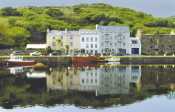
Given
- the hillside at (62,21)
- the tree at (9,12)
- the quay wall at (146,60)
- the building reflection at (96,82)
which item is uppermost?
the tree at (9,12)

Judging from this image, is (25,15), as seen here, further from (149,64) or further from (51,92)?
(51,92)

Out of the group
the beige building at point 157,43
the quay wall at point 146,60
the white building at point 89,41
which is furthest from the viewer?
the beige building at point 157,43

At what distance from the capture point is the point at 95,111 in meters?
43.0

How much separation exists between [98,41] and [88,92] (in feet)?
205

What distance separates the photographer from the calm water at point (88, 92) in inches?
1766

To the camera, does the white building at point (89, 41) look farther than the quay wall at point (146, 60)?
Yes

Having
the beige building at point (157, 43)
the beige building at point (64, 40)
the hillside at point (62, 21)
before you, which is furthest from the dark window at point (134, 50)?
the hillside at point (62, 21)

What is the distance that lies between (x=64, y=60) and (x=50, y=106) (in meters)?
57.0

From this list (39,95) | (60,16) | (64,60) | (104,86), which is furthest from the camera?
(60,16)

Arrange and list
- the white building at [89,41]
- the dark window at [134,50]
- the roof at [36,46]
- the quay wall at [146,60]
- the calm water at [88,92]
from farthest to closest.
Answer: the dark window at [134,50] → the white building at [89,41] → the roof at [36,46] → the quay wall at [146,60] → the calm water at [88,92]

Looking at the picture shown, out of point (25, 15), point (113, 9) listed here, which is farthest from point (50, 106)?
point (113, 9)

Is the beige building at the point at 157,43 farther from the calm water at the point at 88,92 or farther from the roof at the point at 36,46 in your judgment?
the calm water at the point at 88,92

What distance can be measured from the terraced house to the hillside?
20.5 ft

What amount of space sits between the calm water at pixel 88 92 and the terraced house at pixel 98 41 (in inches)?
1659
